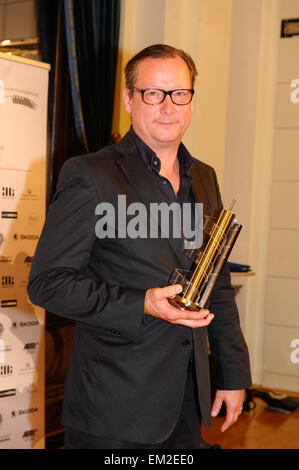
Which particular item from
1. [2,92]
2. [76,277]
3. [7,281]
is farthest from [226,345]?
[2,92]

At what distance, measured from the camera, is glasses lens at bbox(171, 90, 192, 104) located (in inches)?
68.5

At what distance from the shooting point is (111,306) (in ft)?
5.08

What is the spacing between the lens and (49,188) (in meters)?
4.16

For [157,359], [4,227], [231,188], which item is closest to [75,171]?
[157,359]

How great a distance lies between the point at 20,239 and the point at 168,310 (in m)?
2.00

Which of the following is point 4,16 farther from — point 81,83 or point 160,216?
point 160,216

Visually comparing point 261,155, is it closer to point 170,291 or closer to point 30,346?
point 30,346

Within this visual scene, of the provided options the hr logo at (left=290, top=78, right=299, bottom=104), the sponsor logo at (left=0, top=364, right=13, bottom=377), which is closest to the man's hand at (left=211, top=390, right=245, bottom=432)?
the sponsor logo at (left=0, top=364, right=13, bottom=377)

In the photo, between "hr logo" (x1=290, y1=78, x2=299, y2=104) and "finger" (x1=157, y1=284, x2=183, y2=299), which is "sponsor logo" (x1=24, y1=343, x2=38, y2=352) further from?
"hr logo" (x1=290, y1=78, x2=299, y2=104)

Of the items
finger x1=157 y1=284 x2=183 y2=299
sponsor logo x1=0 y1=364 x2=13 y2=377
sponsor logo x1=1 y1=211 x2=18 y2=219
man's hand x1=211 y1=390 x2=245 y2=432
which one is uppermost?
sponsor logo x1=1 y1=211 x2=18 y2=219

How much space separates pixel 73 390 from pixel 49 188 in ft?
8.72

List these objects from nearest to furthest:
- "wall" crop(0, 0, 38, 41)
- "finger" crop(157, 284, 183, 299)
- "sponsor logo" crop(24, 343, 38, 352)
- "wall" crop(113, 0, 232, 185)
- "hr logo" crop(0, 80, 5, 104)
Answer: "finger" crop(157, 284, 183, 299)
"hr logo" crop(0, 80, 5, 104)
"sponsor logo" crop(24, 343, 38, 352)
"wall" crop(0, 0, 38, 41)
"wall" crop(113, 0, 232, 185)

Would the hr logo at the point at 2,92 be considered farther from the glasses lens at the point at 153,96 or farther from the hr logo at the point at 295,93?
the hr logo at the point at 295,93

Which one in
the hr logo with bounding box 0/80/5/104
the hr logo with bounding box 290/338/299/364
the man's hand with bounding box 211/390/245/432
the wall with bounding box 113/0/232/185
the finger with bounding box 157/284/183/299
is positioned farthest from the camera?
the hr logo with bounding box 290/338/299/364
